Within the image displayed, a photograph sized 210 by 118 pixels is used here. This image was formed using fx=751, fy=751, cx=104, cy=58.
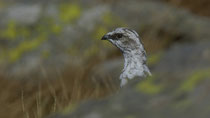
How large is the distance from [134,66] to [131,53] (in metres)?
0.36

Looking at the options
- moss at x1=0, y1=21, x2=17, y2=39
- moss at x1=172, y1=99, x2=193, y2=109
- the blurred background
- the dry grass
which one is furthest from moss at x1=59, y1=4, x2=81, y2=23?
moss at x1=172, y1=99, x2=193, y2=109

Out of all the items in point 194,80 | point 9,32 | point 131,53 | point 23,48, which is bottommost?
point 194,80

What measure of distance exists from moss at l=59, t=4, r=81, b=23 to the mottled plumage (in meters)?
4.40

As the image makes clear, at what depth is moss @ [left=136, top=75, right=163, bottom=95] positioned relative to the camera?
3.24m

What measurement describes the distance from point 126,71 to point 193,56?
323 centimetres

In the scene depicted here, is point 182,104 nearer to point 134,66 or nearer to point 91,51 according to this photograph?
point 134,66

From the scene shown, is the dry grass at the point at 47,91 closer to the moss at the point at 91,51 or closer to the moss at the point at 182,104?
the moss at the point at 91,51

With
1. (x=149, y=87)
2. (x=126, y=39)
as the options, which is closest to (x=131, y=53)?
(x=126, y=39)

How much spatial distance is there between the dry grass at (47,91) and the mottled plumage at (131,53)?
0.74 feet

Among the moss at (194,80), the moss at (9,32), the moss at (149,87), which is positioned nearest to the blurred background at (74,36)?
the moss at (9,32)

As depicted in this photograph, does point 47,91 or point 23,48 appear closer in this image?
point 47,91

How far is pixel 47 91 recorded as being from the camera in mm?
8930

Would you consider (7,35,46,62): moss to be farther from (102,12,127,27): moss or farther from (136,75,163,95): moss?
(136,75,163,95): moss

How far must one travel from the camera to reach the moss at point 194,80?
320 centimetres
